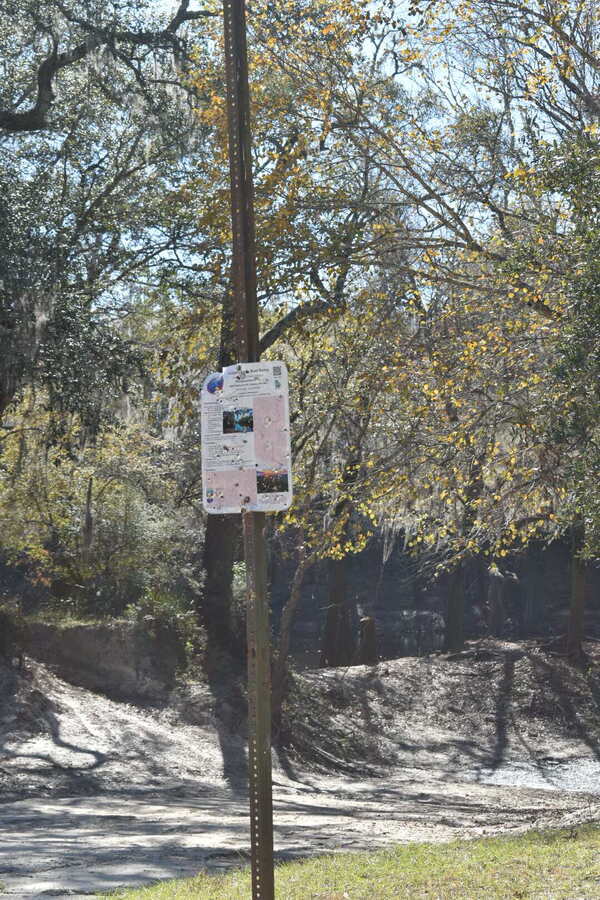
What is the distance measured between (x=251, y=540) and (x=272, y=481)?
0.32 metres

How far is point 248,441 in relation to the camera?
187 inches

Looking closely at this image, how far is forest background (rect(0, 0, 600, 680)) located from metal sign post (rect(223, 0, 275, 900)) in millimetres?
3047

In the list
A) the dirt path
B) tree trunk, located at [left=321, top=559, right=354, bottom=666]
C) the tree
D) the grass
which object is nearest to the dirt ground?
the dirt path

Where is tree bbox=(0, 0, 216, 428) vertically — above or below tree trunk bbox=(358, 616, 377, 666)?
above

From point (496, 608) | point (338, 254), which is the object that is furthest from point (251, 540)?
point (496, 608)

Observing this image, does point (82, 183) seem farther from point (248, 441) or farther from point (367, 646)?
point (367, 646)

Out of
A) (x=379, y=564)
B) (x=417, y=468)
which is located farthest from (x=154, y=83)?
(x=379, y=564)

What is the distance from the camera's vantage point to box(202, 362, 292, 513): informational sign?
4.73 meters

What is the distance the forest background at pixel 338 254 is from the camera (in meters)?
8.95

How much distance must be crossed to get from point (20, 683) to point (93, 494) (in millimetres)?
4133

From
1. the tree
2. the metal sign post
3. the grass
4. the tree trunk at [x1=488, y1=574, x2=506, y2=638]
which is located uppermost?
the tree

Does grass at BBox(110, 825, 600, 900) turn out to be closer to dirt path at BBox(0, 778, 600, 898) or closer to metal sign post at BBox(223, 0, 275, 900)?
dirt path at BBox(0, 778, 600, 898)

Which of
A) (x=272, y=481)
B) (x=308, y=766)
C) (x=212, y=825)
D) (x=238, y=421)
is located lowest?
(x=308, y=766)

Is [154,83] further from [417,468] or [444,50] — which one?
[417,468]
